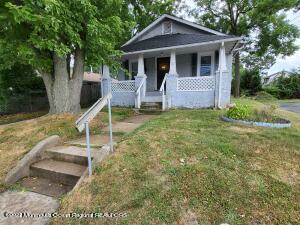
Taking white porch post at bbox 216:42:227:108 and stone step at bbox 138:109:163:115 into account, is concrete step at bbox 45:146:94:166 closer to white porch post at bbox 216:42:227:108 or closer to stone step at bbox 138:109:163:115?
stone step at bbox 138:109:163:115

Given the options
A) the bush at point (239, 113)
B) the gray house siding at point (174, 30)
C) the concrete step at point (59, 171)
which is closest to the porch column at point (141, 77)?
the gray house siding at point (174, 30)

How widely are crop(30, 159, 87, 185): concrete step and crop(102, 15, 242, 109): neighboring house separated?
19.9ft

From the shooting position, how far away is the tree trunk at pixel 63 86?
7188 millimetres

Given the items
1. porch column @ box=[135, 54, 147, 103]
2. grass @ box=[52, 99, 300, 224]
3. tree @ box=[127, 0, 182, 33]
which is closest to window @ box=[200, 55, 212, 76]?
porch column @ box=[135, 54, 147, 103]

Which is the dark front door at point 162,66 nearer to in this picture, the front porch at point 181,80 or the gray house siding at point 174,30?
the front porch at point 181,80

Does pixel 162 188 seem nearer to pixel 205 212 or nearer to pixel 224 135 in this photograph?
pixel 205 212

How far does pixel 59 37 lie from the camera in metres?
6.29

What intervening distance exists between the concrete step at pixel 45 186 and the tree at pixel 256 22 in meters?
19.5

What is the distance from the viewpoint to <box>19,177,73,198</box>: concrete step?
10.8ft

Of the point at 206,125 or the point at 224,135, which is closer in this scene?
the point at 224,135

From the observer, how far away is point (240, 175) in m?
A: 3.13

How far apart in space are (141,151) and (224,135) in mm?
2169

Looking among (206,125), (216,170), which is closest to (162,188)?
(216,170)

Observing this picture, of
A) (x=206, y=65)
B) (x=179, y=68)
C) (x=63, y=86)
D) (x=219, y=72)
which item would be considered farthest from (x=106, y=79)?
(x=219, y=72)
